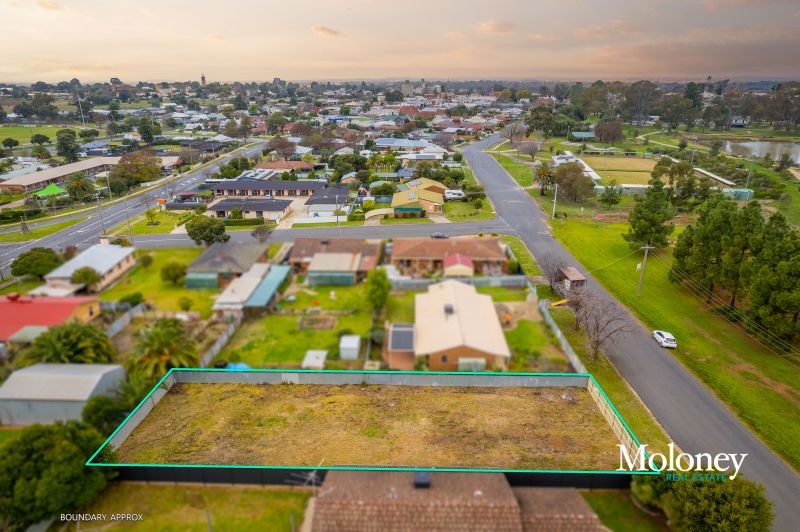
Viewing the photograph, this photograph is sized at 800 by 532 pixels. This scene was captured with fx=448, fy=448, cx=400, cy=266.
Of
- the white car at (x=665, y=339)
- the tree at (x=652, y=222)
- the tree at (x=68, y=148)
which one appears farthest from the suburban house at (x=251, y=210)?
the tree at (x=68, y=148)

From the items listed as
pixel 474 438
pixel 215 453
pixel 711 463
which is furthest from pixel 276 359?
pixel 711 463

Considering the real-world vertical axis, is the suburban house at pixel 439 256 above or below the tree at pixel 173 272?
below

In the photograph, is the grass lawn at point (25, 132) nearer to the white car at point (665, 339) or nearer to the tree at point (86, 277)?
the tree at point (86, 277)

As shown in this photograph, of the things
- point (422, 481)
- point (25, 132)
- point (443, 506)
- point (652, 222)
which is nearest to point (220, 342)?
point (422, 481)

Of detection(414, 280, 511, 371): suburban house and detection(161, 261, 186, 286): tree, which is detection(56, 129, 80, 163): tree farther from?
detection(414, 280, 511, 371): suburban house

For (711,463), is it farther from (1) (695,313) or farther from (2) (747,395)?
(1) (695,313)

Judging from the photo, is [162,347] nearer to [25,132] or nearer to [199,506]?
[199,506]

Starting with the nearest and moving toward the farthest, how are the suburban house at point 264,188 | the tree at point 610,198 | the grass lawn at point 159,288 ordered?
the grass lawn at point 159,288 → the tree at point 610,198 → the suburban house at point 264,188
